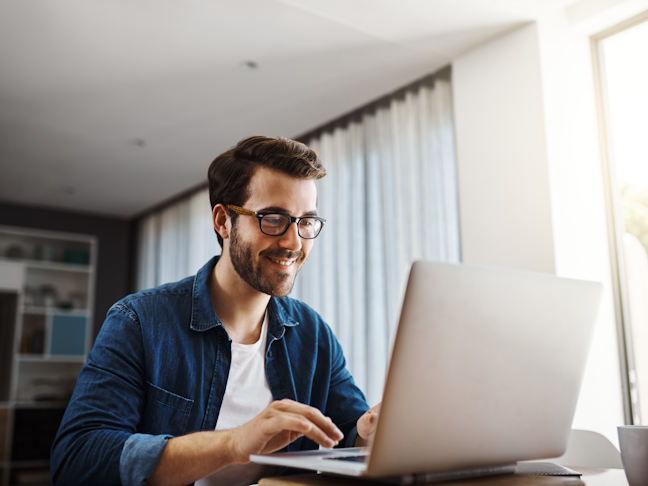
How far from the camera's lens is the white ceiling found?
2.61m

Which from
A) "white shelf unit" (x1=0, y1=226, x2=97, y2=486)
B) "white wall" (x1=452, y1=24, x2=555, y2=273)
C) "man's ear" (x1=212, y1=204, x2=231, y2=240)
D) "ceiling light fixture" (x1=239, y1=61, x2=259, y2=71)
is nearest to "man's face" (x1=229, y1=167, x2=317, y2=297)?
"man's ear" (x1=212, y1=204, x2=231, y2=240)

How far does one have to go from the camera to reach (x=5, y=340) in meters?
5.16

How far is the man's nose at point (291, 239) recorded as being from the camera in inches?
53.3

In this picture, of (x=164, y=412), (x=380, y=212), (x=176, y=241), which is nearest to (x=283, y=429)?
(x=164, y=412)

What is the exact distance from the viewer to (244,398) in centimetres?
133

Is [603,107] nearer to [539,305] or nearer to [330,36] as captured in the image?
[330,36]

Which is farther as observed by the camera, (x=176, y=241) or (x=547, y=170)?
(x=176, y=241)

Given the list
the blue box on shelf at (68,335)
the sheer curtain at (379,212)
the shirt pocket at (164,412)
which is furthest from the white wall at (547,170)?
the blue box on shelf at (68,335)

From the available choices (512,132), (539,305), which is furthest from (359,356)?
(539,305)

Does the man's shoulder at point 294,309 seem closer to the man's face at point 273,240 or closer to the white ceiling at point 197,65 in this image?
the man's face at point 273,240

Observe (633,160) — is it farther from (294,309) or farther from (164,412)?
(164,412)

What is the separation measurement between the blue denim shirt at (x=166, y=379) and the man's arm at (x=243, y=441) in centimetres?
3

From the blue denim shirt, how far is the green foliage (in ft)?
5.33

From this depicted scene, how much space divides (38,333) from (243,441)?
513cm
